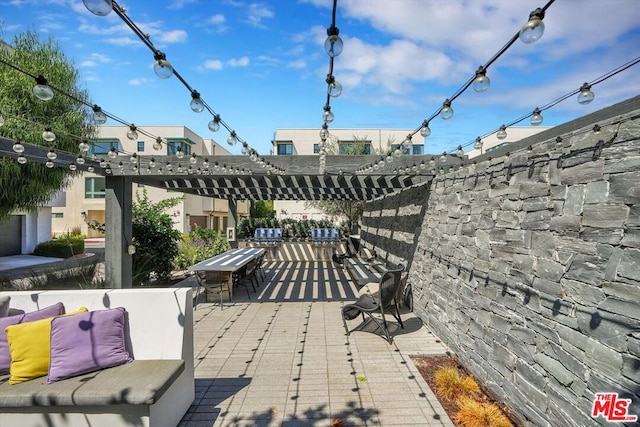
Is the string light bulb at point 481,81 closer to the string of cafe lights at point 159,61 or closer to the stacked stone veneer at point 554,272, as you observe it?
the stacked stone veneer at point 554,272

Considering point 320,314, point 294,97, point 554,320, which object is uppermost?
point 294,97

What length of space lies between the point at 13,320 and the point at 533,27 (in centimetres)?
401

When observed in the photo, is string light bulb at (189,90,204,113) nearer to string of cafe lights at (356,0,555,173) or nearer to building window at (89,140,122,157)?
string of cafe lights at (356,0,555,173)

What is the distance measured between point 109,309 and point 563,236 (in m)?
3.66

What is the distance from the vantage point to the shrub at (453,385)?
324 centimetres

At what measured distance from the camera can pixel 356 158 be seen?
22.3ft

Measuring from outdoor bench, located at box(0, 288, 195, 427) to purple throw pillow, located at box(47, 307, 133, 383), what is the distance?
0.19 feet

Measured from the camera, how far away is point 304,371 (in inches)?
146

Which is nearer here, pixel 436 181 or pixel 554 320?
pixel 554 320

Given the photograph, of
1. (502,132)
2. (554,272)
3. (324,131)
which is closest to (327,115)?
(324,131)

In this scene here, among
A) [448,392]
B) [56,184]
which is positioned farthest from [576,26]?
[56,184]

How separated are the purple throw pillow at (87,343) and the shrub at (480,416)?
2798 millimetres

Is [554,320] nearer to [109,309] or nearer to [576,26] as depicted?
[576,26]

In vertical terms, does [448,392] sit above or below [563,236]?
below
